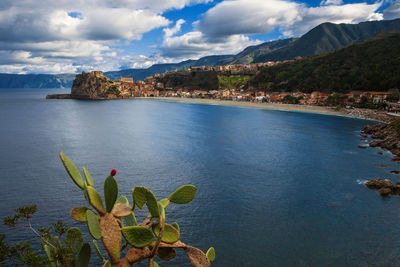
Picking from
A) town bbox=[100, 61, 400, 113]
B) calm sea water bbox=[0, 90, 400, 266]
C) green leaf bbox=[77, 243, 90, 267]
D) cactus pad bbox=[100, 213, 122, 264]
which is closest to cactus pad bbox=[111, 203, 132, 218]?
cactus pad bbox=[100, 213, 122, 264]

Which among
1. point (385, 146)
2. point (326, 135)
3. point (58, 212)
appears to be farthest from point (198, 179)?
point (326, 135)

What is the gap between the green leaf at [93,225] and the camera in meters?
4.86

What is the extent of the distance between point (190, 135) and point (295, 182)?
99.2 ft

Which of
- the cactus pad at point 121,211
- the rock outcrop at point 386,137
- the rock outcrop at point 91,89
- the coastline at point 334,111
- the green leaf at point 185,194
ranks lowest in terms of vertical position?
the rock outcrop at point 386,137

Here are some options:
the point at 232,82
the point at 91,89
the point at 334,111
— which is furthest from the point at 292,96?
the point at 91,89

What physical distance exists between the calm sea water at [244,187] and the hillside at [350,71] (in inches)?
2826

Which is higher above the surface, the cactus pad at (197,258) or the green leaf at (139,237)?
the green leaf at (139,237)

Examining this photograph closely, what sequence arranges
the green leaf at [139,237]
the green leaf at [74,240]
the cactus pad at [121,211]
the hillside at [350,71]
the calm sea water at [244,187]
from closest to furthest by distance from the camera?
1. the green leaf at [139,237]
2. the cactus pad at [121,211]
3. the green leaf at [74,240]
4. the calm sea water at [244,187]
5. the hillside at [350,71]

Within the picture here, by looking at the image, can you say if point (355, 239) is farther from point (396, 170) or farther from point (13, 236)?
point (13, 236)

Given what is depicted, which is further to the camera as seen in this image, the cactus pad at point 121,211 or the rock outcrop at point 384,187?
the rock outcrop at point 384,187

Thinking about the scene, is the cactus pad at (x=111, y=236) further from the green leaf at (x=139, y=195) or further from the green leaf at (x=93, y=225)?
the green leaf at (x=139, y=195)

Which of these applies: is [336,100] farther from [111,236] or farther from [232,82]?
[111,236]

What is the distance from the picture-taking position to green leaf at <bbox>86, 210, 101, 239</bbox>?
486 centimetres

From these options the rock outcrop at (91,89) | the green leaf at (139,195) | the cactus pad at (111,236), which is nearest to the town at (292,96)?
the rock outcrop at (91,89)
